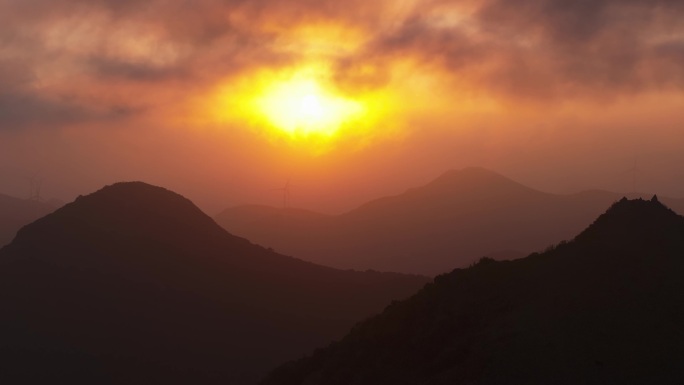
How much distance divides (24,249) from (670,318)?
322 feet

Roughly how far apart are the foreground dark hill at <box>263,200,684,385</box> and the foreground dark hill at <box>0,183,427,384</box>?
48.4m

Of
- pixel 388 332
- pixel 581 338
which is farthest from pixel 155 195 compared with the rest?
pixel 581 338

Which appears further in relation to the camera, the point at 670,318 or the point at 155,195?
the point at 155,195

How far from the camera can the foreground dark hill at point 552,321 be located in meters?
→ 29.8

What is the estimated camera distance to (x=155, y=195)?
121125 millimetres

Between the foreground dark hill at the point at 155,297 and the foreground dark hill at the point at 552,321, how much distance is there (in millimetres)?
48448

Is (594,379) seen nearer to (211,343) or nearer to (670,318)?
(670,318)

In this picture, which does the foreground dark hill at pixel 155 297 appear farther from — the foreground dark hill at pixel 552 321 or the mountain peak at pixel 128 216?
the foreground dark hill at pixel 552 321

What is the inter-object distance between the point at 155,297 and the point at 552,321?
78.6 metres

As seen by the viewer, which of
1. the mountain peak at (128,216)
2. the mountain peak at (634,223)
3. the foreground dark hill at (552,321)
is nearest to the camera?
the foreground dark hill at (552,321)

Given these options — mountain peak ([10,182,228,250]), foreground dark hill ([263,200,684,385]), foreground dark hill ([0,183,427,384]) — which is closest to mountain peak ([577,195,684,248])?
foreground dark hill ([263,200,684,385])

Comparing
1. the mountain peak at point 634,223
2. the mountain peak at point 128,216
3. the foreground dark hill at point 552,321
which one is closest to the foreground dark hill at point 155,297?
the mountain peak at point 128,216

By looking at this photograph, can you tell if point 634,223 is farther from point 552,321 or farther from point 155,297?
point 155,297

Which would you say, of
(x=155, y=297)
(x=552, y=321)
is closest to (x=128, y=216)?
(x=155, y=297)
